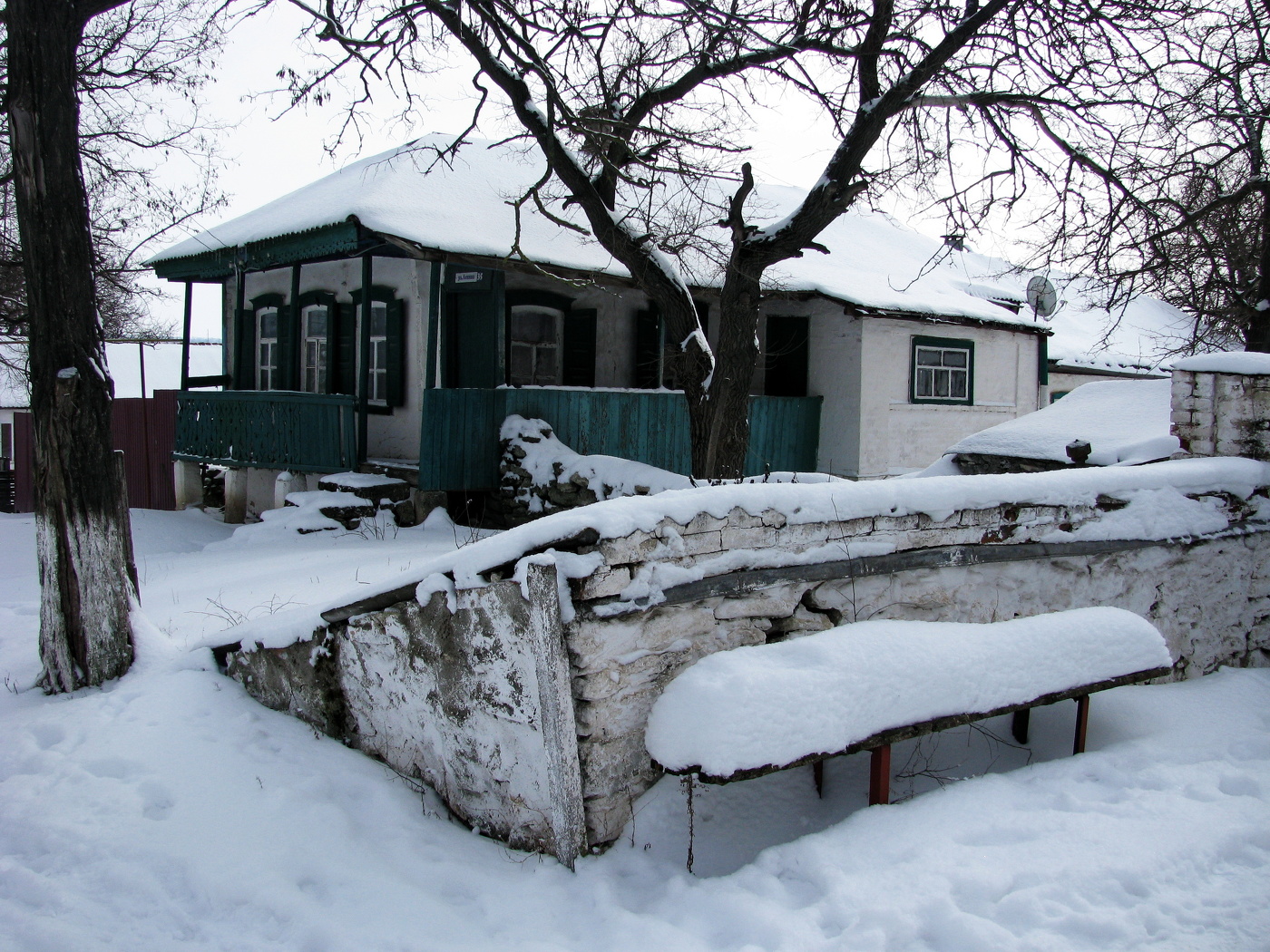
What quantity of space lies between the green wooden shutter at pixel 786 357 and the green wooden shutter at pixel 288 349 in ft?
22.5

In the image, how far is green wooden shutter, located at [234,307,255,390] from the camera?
43.7 ft

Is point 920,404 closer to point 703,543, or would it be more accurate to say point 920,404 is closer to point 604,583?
point 703,543

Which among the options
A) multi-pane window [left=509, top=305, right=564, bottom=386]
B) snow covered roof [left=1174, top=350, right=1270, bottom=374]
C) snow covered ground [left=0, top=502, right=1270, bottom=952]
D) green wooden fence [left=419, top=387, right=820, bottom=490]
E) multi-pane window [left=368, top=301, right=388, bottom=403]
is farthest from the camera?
multi-pane window [left=368, top=301, right=388, bottom=403]

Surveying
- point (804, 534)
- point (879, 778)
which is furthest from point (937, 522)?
point (879, 778)

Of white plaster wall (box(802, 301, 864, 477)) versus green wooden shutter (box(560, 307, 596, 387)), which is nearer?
green wooden shutter (box(560, 307, 596, 387))

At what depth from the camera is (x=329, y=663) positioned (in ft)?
13.0

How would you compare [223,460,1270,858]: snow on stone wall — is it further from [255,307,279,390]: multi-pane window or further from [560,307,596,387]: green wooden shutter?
[255,307,279,390]: multi-pane window

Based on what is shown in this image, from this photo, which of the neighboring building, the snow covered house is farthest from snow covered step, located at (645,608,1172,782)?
the neighboring building

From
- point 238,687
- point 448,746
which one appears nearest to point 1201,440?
point 448,746

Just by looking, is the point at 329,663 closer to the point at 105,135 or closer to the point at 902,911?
the point at 902,911

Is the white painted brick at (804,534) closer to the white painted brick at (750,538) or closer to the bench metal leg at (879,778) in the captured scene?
the white painted brick at (750,538)

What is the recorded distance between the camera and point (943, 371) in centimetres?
1359

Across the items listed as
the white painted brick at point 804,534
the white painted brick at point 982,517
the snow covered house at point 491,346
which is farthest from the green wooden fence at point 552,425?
the white painted brick at point 804,534

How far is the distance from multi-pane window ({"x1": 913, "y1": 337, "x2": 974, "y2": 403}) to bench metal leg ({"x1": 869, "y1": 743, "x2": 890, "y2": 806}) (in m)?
10.7
